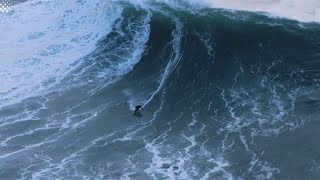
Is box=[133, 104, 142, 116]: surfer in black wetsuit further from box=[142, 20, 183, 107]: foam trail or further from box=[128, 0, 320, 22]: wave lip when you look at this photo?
box=[128, 0, 320, 22]: wave lip

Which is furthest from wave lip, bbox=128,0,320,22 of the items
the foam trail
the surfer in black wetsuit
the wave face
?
the surfer in black wetsuit

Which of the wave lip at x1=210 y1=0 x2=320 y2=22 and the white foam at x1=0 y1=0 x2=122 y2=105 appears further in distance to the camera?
the wave lip at x1=210 y1=0 x2=320 y2=22

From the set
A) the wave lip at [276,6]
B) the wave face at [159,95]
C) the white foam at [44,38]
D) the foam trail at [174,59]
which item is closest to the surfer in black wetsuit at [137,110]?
the wave face at [159,95]

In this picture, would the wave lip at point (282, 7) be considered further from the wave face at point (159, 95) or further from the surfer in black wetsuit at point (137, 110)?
the surfer in black wetsuit at point (137, 110)

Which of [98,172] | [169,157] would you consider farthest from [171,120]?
[98,172]

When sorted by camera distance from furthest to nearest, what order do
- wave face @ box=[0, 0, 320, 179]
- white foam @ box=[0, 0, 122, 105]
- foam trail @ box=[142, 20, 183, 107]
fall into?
white foam @ box=[0, 0, 122, 105]
foam trail @ box=[142, 20, 183, 107]
wave face @ box=[0, 0, 320, 179]

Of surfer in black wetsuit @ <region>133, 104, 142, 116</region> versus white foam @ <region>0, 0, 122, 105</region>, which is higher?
white foam @ <region>0, 0, 122, 105</region>

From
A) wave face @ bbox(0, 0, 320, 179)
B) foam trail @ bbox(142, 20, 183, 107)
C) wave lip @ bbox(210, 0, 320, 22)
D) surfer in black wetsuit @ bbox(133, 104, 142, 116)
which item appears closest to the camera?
wave face @ bbox(0, 0, 320, 179)
